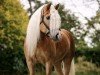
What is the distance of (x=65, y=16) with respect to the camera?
44.1 m

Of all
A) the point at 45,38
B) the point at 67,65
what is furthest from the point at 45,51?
the point at 67,65

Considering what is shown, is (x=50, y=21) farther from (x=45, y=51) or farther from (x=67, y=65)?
(x=67, y=65)

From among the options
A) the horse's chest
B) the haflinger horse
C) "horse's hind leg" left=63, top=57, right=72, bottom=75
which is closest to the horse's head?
the haflinger horse

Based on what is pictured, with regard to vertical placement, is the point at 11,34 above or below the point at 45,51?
above

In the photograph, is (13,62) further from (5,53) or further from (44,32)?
(44,32)

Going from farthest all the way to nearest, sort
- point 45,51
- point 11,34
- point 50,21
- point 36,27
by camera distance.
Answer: point 11,34 < point 45,51 < point 36,27 < point 50,21

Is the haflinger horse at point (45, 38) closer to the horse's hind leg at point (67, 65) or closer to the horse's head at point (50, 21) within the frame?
the horse's head at point (50, 21)

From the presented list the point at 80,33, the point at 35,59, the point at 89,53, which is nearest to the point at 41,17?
the point at 35,59

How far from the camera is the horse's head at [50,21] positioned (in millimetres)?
7469

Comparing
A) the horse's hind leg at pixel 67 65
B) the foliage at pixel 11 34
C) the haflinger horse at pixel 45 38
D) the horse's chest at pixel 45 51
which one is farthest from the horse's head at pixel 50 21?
the foliage at pixel 11 34

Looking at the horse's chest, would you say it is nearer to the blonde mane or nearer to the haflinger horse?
the haflinger horse

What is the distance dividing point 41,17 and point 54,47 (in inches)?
26.0

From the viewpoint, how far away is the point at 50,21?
7535mm

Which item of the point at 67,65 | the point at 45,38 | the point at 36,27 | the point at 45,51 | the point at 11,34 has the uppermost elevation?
the point at 11,34
